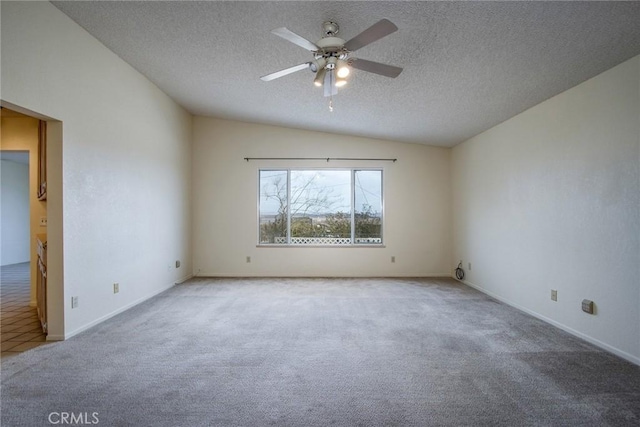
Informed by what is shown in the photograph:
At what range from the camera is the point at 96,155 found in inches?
127

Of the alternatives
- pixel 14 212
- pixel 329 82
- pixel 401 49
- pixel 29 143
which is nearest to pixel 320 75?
pixel 329 82

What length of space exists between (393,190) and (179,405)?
4.80 meters

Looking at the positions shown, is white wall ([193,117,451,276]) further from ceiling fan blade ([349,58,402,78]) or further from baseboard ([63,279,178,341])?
ceiling fan blade ([349,58,402,78])

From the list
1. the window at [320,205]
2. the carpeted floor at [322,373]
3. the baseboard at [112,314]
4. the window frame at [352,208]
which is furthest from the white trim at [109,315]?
the window at [320,205]

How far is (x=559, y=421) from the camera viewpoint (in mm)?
1695

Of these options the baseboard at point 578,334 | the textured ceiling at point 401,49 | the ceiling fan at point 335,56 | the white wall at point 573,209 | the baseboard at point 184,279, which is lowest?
the baseboard at point 578,334

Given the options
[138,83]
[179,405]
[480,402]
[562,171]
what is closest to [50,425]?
[179,405]

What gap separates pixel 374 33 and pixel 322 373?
2.41 m

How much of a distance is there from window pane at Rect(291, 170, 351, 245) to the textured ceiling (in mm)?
1582

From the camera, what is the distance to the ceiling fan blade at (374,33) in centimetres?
189

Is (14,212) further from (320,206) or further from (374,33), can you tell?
(374,33)

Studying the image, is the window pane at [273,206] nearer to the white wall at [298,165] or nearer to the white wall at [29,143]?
the white wall at [298,165]

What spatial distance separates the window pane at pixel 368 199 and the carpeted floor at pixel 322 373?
236 cm

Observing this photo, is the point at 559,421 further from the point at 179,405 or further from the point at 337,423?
the point at 179,405
